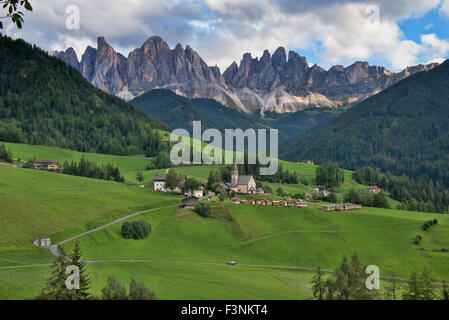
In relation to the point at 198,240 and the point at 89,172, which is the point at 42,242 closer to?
the point at 198,240

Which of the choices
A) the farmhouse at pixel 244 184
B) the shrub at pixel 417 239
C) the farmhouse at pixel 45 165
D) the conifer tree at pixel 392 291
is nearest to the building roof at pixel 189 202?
the farmhouse at pixel 244 184

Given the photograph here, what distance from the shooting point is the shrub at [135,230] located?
307 feet

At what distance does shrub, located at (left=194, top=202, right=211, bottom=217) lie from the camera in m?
118

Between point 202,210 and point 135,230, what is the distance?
2858cm

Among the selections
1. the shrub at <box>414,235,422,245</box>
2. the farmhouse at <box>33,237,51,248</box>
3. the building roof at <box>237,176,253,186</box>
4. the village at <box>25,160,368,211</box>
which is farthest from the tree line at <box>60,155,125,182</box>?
the shrub at <box>414,235,422,245</box>

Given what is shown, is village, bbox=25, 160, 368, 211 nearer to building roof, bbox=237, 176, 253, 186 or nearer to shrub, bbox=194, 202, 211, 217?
building roof, bbox=237, 176, 253, 186

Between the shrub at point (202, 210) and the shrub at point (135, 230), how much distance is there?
24753mm

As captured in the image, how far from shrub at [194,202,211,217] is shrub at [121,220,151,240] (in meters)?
24.8

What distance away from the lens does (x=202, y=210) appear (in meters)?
118

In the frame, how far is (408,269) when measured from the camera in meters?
83.9

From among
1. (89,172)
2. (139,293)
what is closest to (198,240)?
(139,293)

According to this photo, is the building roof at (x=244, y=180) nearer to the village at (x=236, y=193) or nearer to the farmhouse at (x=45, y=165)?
the village at (x=236, y=193)
